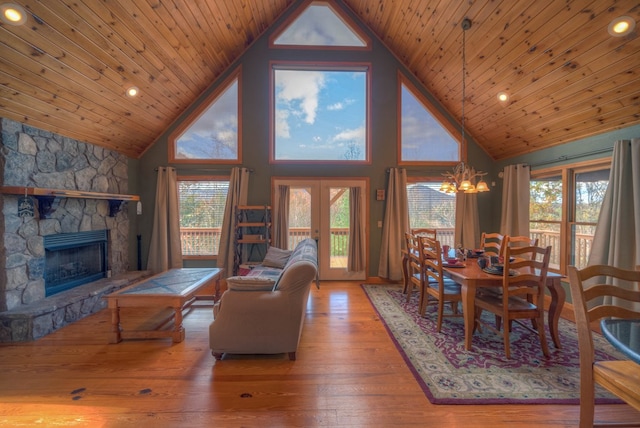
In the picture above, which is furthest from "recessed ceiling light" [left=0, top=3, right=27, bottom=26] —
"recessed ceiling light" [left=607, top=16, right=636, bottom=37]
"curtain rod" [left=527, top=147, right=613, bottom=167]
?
"curtain rod" [left=527, top=147, right=613, bottom=167]

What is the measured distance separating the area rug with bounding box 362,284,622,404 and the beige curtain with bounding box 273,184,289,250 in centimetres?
238

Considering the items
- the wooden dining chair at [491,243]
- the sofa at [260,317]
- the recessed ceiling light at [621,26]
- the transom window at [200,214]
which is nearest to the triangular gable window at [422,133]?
the wooden dining chair at [491,243]

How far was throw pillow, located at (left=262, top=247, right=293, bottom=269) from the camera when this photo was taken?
171 inches

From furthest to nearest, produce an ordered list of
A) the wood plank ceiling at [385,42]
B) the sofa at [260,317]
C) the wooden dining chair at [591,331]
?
the wood plank ceiling at [385,42]
the sofa at [260,317]
the wooden dining chair at [591,331]

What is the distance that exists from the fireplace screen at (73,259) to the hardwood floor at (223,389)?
3.27ft

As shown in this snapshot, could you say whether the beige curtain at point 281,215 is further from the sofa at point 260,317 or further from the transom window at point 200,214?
the sofa at point 260,317

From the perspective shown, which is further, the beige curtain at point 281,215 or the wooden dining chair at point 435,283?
the beige curtain at point 281,215

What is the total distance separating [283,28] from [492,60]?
3519mm

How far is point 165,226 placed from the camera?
5.00 m

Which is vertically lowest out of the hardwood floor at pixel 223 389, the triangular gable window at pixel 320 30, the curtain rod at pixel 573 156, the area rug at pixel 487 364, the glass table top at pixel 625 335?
the hardwood floor at pixel 223 389

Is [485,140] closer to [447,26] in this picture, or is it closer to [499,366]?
[447,26]

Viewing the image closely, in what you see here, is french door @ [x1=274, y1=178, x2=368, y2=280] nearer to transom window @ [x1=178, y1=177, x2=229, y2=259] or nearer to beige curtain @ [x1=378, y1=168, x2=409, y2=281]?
beige curtain @ [x1=378, y1=168, x2=409, y2=281]

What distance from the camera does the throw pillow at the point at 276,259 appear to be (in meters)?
4.35

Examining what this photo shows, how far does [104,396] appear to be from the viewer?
2.11 metres
